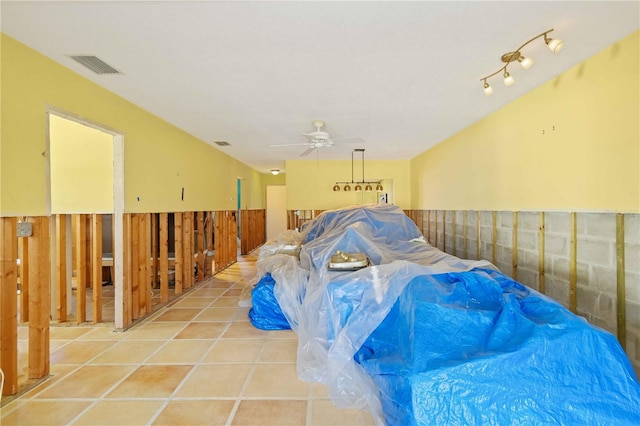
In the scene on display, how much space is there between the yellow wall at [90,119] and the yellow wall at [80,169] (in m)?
0.35

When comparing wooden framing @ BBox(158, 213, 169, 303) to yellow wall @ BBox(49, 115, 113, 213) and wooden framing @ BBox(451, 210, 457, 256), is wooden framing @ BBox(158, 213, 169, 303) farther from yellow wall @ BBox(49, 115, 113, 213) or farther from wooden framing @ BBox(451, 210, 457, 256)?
wooden framing @ BBox(451, 210, 457, 256)

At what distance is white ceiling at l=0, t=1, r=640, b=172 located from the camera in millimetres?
1938

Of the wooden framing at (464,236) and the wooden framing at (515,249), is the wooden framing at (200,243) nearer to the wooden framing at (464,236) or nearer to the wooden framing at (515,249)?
the wooden framing at (464,236)

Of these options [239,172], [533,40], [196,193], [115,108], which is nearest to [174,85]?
[115,108]

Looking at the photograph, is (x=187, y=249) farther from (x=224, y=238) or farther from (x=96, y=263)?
(x=224, y=238)

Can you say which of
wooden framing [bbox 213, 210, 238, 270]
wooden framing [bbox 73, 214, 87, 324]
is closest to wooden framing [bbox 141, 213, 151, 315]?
wooden framing [bbox 73, 214, 87, 324]

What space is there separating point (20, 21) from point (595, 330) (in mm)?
3931

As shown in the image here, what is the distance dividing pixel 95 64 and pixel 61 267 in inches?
97.7

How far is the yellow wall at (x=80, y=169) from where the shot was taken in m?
3.60

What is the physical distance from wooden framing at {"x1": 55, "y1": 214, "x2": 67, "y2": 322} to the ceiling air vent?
1995mm

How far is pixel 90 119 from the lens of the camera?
9.70 feet

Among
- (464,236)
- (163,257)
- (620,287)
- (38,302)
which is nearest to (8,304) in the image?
(38,302)

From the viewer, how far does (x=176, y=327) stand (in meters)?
3.40

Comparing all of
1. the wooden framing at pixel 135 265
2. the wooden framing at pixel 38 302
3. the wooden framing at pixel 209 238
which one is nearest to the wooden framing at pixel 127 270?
the wooden framing at pixel 135 265
